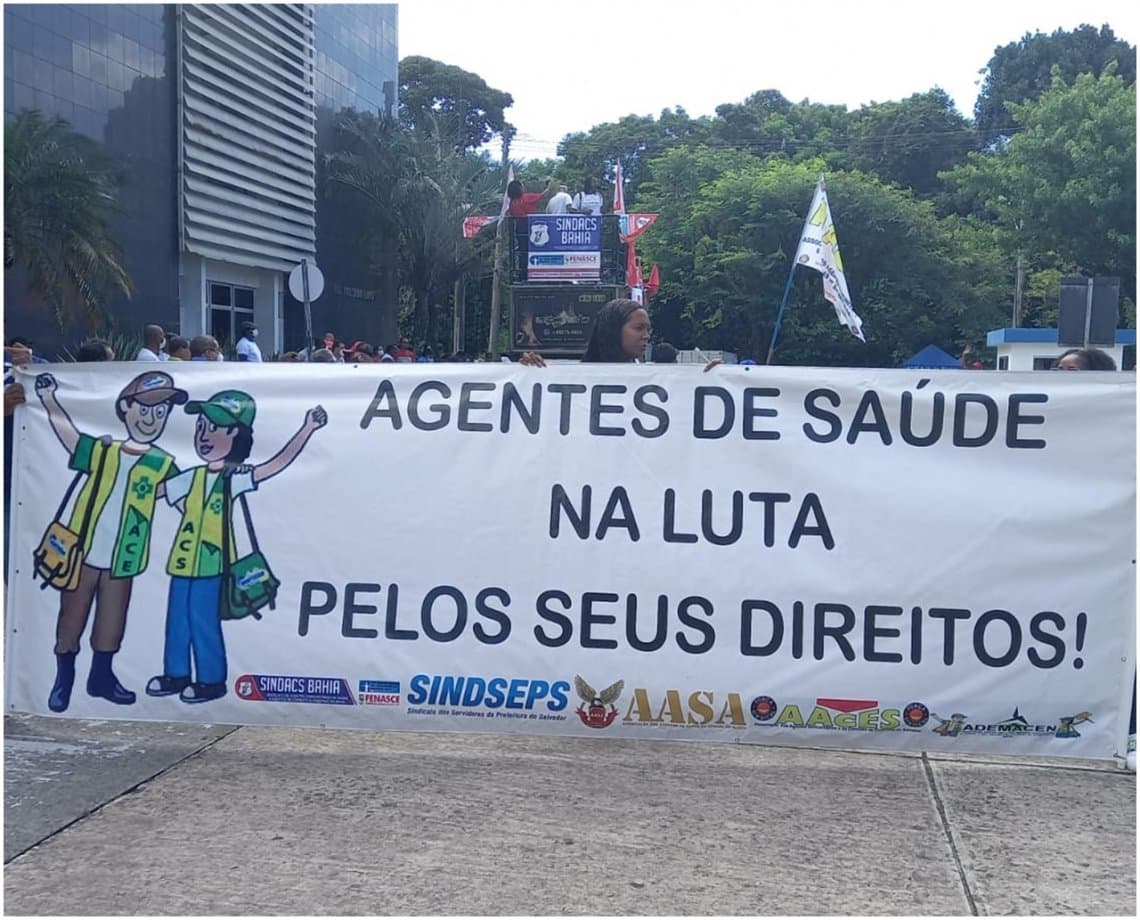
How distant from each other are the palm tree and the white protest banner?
10958 mm

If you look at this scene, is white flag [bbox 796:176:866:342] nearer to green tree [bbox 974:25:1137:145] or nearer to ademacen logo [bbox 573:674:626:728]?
ademacen logo [bbox 573:674:626:728]

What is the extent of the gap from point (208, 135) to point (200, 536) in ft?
59.6

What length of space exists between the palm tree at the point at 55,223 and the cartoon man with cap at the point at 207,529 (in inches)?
435

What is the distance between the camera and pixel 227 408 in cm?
457

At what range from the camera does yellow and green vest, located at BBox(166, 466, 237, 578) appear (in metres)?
4.53

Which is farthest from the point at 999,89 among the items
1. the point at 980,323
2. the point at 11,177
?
the point at 11,177

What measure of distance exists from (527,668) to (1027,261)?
37595mm

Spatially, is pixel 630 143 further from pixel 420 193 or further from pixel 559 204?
pixel 559 204

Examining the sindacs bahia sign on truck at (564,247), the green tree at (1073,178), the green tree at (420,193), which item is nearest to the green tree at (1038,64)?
the green tree at (1073,178)

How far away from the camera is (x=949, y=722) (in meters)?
4.28

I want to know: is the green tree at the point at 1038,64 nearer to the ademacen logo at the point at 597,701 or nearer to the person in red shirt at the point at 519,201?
the person in red shirt at the point at 519,201

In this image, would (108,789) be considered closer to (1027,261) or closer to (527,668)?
(527,668)

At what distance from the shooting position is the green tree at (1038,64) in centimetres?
5559

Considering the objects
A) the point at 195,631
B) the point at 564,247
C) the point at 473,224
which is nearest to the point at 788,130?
the point at 473,224
